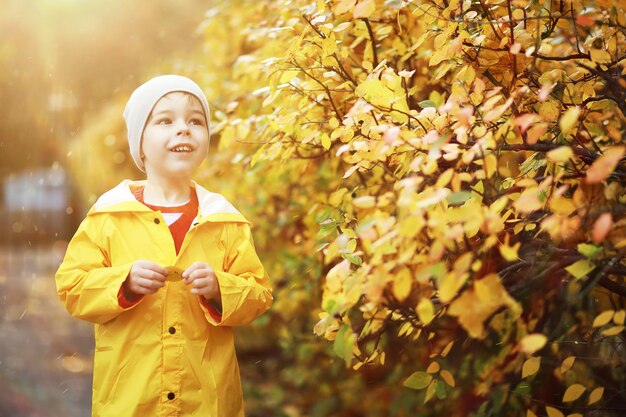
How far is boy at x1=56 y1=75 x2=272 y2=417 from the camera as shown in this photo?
191cm

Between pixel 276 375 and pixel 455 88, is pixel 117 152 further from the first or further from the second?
pixel 455 88

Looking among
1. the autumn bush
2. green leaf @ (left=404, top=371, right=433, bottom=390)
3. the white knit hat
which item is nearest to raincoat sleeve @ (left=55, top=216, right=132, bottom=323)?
the white knit hat

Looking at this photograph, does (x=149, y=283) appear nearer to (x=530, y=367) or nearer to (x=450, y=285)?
(x=450, y=285)

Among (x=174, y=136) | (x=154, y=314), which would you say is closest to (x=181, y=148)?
(x=174, y=136)

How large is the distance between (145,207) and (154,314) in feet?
1.03

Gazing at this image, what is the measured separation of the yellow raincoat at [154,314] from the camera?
1.92 meters

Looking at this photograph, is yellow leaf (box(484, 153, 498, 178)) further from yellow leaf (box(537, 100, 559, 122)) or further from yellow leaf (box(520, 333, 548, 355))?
yellow leaf (box(537, 100, 559, 122))

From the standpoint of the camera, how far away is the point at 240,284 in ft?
6.44

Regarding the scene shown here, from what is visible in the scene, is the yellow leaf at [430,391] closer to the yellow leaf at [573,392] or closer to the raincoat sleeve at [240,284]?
the yellow leaf at [573,392]

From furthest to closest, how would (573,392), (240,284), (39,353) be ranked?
(39,353) < (240,284) < (573,392)

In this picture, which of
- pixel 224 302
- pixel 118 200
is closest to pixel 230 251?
pixel 224 302

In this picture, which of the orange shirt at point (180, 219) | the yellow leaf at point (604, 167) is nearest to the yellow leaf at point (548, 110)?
the yellow leaf at point (604, 167)

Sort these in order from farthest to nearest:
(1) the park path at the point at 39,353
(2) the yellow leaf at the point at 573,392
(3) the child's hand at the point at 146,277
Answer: (1) the park path at the point at 39,353, (3) the child's hand at the point at 146,277, (2) the yellow leaf at the point at 573,392

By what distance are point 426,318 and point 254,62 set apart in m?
2.20
